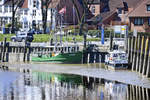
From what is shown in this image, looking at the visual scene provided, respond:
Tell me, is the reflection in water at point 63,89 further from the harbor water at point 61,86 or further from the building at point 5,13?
the building at point 5,13

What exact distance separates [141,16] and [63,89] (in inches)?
2313

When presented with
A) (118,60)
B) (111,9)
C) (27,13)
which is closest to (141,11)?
(111,9)

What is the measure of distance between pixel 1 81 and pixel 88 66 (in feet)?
58.9

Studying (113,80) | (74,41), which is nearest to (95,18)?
(74,41)

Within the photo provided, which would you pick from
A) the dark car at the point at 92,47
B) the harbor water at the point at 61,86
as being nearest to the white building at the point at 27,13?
the dark car at the point at 92,47

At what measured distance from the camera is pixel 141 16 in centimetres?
12106

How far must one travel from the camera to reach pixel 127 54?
8125 centimetres

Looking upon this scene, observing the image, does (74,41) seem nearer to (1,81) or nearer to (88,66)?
(88,66)

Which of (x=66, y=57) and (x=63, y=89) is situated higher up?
(x=66, y=57)

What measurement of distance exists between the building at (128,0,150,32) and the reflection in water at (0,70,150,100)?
46.9m

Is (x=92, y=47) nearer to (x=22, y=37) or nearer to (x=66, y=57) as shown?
(x=66, y=57)

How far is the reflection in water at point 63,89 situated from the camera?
59.8 meters

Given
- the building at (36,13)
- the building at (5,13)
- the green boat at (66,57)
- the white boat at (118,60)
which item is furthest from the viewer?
the building at (5,13)

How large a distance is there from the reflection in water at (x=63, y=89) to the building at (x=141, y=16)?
154 feet
